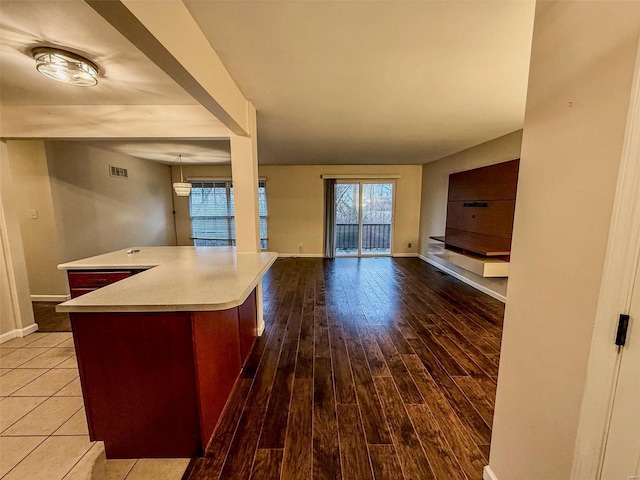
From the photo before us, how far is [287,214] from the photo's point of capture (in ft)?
21.2

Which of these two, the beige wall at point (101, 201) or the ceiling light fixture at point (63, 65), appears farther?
the beige wall at point (101, 201)

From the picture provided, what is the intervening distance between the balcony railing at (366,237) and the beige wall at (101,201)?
429 cm

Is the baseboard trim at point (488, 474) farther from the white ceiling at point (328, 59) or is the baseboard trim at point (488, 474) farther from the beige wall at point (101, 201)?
the beige wall at point (101, 201)

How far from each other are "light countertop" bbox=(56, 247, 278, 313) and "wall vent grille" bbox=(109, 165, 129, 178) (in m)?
2.72

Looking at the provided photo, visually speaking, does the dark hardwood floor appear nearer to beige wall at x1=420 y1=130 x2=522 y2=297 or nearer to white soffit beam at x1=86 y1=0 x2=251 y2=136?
beige wall at x1=420 y1=130 x2=522 y2=297

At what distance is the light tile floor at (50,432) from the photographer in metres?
1.36

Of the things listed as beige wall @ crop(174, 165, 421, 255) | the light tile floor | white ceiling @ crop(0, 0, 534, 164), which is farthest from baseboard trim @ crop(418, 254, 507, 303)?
the light tile floor

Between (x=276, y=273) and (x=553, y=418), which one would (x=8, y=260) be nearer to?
(x=276, y=273)

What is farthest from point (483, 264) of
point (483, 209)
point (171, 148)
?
point (171, 148)

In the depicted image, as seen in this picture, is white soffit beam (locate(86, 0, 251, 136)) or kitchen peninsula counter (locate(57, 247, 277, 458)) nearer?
white soffit beam (locate(86, 0, 251, 136))

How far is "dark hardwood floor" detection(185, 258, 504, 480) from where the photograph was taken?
1.40 meters

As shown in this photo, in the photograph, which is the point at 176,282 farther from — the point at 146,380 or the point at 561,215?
the point at 561,215

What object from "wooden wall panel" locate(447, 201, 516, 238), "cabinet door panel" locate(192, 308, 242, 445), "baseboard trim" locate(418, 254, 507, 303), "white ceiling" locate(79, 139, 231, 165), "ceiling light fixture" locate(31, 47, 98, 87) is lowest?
"baseboard trim" locate(418, 254, 507, 303)

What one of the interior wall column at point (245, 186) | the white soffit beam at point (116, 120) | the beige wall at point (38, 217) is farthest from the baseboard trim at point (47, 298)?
the interior wall column at point (245, 186)
